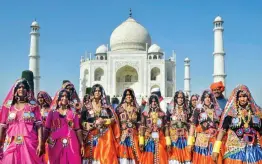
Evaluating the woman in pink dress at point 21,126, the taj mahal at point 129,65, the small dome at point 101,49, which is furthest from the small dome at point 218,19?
the woman in pink dress at point 21,126

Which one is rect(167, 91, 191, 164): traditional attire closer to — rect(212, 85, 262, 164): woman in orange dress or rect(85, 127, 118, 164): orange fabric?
rect(85, 127, 118, 164): orange fabric

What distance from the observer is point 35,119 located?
4.25 m

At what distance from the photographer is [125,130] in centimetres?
548

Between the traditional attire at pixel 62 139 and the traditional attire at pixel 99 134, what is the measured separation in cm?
61

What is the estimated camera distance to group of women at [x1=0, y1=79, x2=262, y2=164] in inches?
164

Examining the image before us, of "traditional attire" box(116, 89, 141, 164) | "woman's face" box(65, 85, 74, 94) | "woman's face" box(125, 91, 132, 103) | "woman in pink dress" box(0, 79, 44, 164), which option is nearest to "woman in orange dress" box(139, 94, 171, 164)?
"traditional attire" box(116, 89, 141, 164)

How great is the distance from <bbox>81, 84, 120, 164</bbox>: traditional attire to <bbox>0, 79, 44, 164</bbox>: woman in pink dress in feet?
3.45

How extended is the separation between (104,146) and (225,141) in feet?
5.21

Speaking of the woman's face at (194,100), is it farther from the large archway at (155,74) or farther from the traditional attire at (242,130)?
the large archway at (155,74)

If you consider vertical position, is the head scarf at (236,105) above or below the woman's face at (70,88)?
below

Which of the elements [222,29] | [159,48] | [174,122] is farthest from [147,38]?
[174,122]

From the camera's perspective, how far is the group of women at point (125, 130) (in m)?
4.18

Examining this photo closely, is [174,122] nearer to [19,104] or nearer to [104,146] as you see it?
[104,146]

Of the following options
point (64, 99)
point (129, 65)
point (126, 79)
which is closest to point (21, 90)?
point (64, 99)
